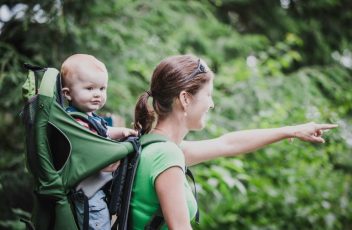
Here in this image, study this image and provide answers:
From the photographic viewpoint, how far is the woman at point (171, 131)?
5.90 feet

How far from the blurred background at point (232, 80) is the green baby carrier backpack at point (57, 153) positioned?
1675mm

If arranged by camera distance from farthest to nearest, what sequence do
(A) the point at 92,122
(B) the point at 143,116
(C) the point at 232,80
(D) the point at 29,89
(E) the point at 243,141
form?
(C) the point at 232,80
(E) the point at 243,141
(B) the point at 143,116
(A) the point at 92,122
(D) the point at 29,89

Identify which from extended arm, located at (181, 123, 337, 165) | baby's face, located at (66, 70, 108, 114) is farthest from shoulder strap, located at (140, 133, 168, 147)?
extended arm, located at (181, 123, 337, 165)

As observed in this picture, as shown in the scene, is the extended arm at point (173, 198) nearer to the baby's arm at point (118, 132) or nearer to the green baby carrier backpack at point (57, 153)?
the green baby carrier backpack at point (57, 153)

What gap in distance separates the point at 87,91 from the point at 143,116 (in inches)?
10.5

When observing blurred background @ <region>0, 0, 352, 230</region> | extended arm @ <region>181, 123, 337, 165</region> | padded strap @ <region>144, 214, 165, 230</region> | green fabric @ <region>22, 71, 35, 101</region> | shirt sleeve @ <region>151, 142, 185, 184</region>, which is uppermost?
green fabric @ <region>22, 71, 35, 101</region>

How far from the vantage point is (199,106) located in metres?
2.04

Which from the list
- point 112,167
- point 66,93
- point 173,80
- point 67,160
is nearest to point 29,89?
point 66,93

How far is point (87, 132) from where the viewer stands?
71.3 inches

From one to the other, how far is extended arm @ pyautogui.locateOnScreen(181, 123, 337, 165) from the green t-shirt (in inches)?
18.8

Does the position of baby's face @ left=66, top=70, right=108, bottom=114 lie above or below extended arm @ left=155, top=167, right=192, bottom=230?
above

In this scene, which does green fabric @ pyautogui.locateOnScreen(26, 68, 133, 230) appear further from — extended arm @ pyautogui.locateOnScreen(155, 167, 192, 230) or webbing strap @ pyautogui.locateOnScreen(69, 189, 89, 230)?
extended arm @ pyautogui.locateOnScreen(155, 167, 192, 230)

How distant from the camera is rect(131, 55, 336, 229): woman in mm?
1800

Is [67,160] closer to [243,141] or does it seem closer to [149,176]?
[149,176]
